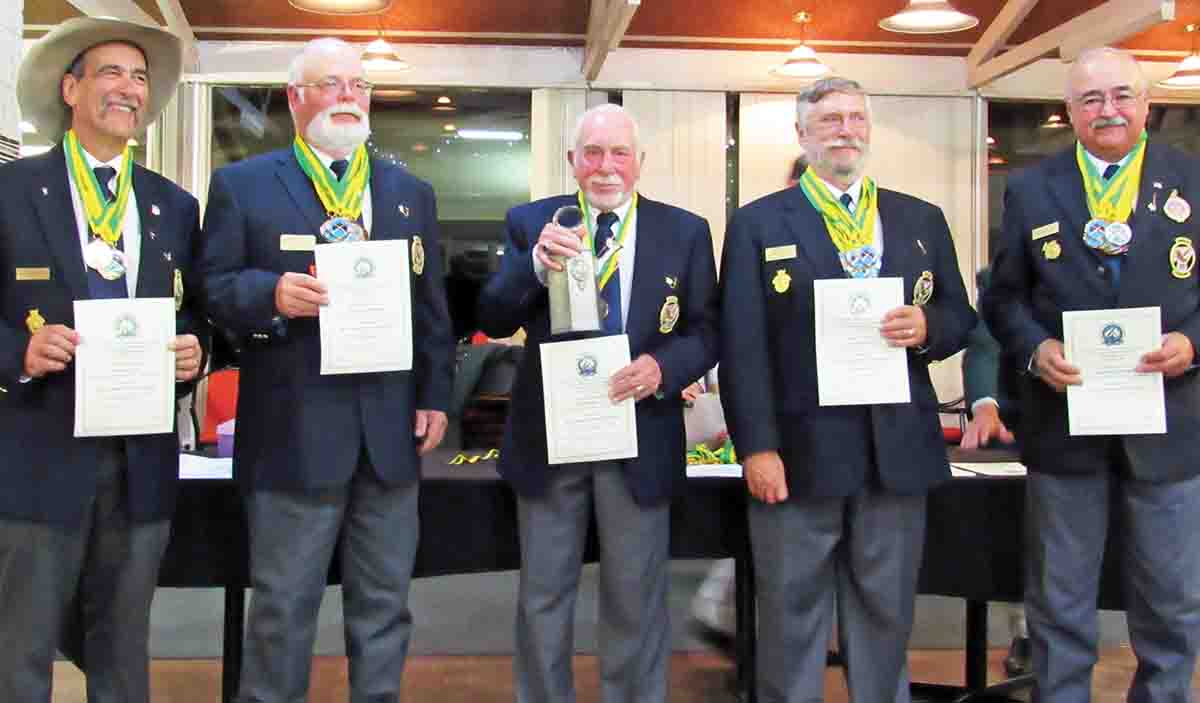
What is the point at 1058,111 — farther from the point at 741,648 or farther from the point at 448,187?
the point at 741,648

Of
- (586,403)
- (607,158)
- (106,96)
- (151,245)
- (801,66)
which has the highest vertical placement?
(801,66)

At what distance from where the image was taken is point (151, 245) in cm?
249

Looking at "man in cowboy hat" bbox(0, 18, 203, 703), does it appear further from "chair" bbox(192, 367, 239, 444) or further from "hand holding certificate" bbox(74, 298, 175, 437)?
"chair" bbox(192, 367, 239, 444)

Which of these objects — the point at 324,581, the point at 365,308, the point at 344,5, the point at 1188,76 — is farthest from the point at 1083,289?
the point at 1188,76

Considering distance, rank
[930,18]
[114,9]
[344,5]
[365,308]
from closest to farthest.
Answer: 1. [365,308]
2. [344,5]
3. [930,18]
4. [114,9]

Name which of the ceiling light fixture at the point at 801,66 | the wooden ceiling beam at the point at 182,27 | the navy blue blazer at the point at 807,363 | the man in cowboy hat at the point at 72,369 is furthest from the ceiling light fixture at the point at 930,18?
the man in cowboy hat at the point at 72,369

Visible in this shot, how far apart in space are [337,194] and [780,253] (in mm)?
1029

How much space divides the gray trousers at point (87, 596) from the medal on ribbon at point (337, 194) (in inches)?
26.1

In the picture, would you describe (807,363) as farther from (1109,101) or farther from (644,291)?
(1109,101)

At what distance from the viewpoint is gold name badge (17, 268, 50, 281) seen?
7.79 ft

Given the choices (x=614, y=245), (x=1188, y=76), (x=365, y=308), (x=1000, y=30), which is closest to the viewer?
(x=365, y=308)

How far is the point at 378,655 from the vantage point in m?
2.64

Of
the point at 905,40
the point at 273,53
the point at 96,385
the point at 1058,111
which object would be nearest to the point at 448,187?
the point at 273,53

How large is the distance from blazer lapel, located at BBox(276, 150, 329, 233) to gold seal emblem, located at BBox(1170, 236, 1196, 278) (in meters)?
1.95
